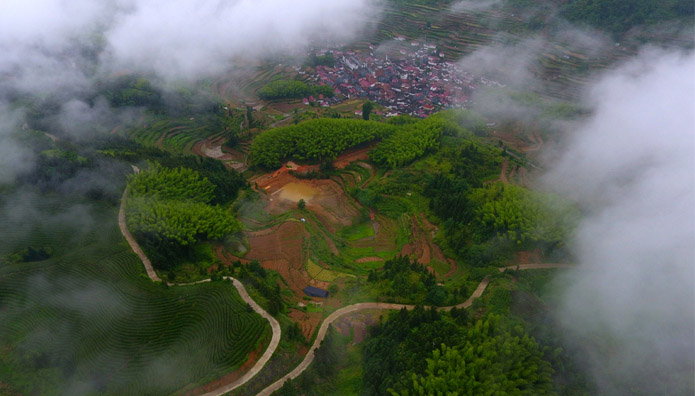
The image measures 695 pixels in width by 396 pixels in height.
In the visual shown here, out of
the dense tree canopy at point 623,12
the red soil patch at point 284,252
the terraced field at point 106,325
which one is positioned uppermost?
the dense tree canopy at point 623,12

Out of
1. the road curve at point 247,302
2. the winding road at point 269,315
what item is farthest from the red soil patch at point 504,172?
the road curve at point 247,302

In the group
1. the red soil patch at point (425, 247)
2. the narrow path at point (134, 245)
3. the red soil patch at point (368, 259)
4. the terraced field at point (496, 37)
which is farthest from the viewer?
the terraced field at point (496, 37)

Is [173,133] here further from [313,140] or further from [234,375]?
[234,375]

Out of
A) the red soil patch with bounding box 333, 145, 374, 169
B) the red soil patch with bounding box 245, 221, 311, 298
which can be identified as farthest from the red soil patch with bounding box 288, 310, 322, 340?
the red soil patch with bounding box 333, 145, 374, 169

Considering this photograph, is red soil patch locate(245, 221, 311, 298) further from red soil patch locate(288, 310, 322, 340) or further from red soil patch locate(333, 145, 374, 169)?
red soil patch locate(333, 145, 374, 169)

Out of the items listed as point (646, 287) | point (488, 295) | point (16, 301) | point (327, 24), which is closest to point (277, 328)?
point (488, 295)

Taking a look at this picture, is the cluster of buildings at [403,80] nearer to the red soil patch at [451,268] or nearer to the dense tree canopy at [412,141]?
the dense tree canopy at [412,141]
